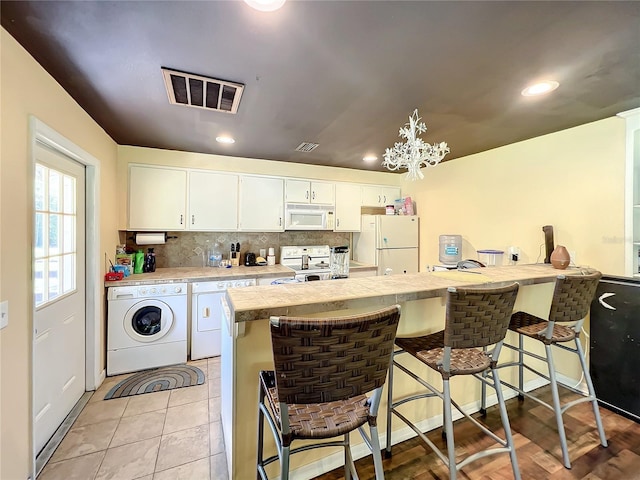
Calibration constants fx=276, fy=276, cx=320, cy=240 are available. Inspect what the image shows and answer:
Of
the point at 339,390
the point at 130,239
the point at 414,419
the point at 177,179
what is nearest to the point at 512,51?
the point at 339,390

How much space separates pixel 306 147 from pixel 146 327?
8.68 ft

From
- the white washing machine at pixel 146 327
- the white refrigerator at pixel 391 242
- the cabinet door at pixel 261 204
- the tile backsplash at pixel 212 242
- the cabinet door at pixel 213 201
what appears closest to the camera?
the white washing machine at pixel 146 327

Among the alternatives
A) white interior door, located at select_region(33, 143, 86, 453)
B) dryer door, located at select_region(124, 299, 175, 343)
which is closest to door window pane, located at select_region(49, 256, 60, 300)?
white interior door, located at select_region(33, 143, 86, 453)

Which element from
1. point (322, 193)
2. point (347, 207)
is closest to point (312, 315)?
point (322, 193)

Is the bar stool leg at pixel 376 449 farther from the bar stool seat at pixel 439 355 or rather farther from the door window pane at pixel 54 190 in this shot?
the door window pane at pixel 54 190

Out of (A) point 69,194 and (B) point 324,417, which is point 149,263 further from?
(B) point 324,417

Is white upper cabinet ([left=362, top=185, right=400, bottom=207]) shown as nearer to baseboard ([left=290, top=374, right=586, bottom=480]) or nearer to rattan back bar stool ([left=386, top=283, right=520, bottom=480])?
baseboard ([left=290, top=374, right=586, bottom=480])

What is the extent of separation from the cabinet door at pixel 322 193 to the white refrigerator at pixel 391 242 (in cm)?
65

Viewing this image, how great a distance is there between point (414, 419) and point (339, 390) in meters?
1.31

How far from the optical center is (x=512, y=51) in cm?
150

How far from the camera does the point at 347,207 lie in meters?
4.34

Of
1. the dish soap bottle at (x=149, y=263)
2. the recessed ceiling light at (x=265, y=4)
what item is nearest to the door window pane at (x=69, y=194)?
the dish soap bottle at (x=149, y=263)

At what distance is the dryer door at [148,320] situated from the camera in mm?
2812

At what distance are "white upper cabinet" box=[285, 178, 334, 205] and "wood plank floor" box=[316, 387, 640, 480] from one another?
120 inches
